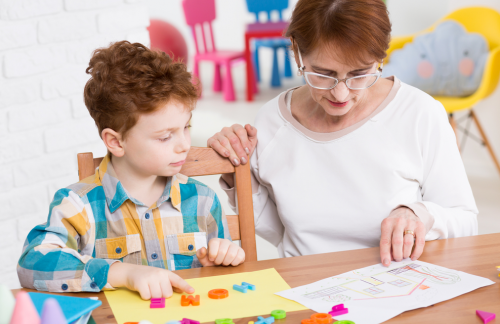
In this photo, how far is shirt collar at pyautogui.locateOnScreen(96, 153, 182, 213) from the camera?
43.0 inches

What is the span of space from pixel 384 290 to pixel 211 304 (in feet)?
0.96

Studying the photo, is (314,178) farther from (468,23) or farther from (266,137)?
(468,23)

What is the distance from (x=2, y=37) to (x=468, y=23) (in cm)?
327

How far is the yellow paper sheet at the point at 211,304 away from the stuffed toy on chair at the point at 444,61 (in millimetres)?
2838

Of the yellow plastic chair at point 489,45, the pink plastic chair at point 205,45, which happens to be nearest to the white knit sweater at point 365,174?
the yellow plastic chair at point 489,45

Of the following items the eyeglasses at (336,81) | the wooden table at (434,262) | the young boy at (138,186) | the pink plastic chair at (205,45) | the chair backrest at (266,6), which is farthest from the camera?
the chair backrest at (266,6)

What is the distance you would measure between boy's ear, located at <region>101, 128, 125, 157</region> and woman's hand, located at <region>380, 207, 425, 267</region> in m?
0.57

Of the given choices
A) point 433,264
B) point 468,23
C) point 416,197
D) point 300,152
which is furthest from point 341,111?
point 468,23

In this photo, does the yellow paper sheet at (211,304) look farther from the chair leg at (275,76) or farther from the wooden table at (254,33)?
the chair leg at (275,76)

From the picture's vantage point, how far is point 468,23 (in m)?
3.77

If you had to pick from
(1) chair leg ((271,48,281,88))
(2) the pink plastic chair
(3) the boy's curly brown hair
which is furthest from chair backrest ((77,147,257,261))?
(1) chair leg ((271,48,281,88))

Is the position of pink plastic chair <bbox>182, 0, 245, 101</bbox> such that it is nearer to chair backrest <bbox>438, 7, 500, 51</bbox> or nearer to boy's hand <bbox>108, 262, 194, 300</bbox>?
chair backrest <bbox>438, 7, 500, 51</bbox>

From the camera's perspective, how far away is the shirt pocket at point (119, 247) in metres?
1.09

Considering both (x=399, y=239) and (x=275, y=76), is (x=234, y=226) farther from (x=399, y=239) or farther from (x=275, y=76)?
(x=275, y=76)
